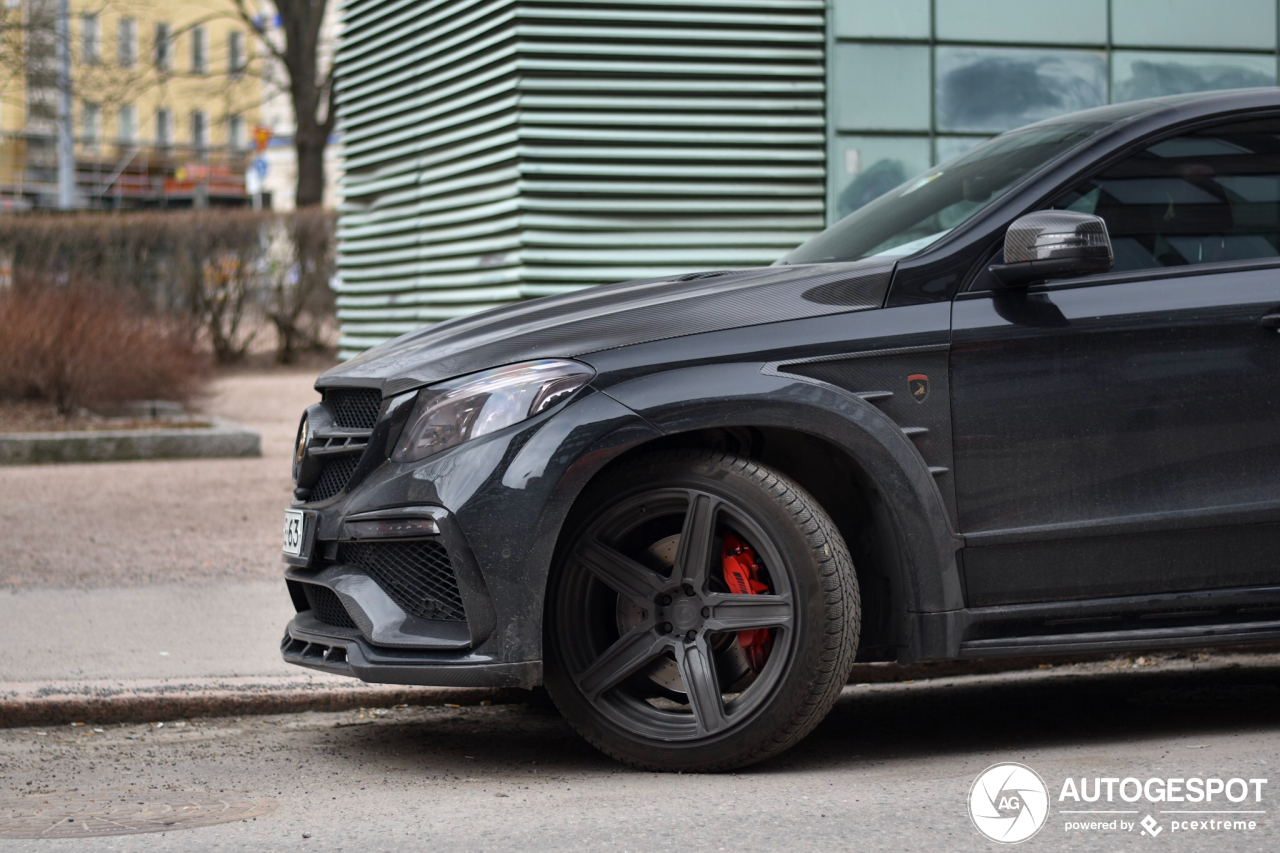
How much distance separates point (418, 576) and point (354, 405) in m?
0.58

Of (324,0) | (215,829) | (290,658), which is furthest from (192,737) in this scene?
(324,0)

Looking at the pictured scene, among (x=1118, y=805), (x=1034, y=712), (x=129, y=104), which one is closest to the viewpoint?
(x=1118, y=805)

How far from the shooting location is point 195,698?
201 inches

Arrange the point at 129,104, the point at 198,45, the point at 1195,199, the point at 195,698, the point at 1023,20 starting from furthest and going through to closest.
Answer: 1. the point at 198,45
2. the point at 129,104
3. the point at 1023,20
4. the point at 195,698
5. the point at 1195,199

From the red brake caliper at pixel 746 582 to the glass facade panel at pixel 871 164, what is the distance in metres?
7.85

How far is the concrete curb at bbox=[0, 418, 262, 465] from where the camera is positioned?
11.4m

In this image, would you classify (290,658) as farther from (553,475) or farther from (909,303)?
(909,303)

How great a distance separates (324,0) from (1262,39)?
68.4ft

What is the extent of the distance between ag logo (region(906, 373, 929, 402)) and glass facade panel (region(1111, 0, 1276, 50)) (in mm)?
8631

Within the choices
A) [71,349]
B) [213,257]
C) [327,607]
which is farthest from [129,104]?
[327,607]

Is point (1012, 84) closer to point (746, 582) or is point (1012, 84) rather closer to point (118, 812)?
point (746, 582)

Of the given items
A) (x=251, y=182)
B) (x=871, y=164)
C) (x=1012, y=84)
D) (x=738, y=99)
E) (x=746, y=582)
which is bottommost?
(x=746, y=582)

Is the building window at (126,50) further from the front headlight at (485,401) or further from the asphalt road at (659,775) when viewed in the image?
the front headlight at (485,401)

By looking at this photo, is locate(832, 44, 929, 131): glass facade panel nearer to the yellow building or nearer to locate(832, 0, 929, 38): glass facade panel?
locate(832, 0, 929, 38): glass facade panel
